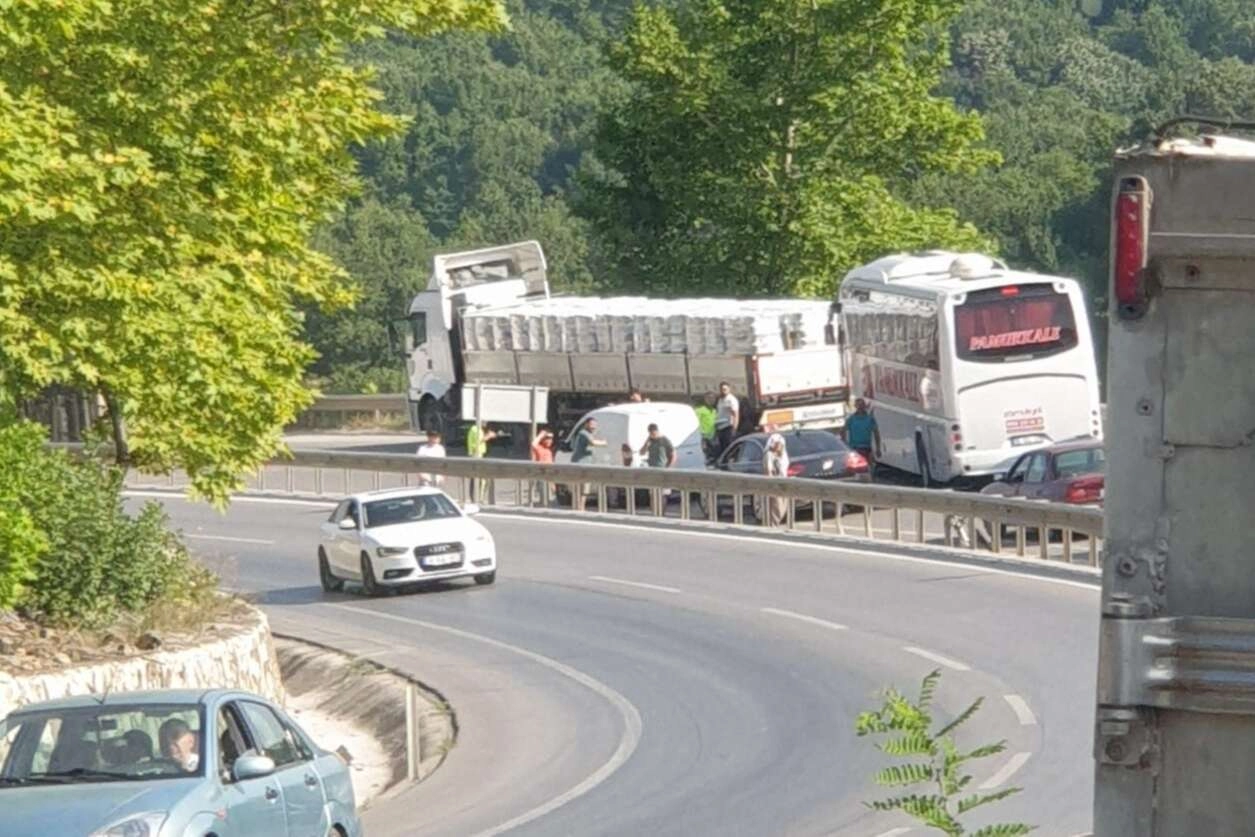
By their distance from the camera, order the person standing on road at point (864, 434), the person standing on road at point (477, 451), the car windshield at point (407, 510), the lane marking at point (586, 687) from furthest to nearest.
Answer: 1. the person standing on road at point (477, 451)
2. the person standing on road at point (864, 434)
3. the car windshield at point (407, 510)
4. the lane marking at point (586, 687)

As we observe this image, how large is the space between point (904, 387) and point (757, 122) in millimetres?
18584

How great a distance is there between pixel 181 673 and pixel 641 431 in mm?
22006

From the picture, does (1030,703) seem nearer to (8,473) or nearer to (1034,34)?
(8,473)

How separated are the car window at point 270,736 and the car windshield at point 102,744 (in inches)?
15.9

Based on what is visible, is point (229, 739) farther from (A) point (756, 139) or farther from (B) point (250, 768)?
(A) point (756, 139)

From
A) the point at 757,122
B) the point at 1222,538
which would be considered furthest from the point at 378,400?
the point at 1222,538

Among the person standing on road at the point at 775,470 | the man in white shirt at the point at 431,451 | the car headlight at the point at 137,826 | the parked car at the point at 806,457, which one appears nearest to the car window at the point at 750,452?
the parked car at the point at 806,457

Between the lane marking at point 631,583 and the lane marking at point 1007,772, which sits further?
the lane marking at point 631,583

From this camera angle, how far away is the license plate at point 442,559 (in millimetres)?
32719

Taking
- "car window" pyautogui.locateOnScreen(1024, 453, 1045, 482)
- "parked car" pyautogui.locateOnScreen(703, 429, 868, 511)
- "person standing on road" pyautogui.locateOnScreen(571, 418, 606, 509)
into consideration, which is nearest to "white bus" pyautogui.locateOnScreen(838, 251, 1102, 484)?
"parked car" pyautogui.locateOnScreen(703, 429, 868, 511)

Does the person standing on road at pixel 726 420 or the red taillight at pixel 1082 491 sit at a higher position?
the person standing on road at pixel 726 420

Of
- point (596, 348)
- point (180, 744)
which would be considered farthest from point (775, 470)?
point (180, 744)

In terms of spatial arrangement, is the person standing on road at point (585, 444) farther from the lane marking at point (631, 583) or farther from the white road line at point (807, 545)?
the lane marking at point (631, 583)

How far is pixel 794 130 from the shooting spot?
199 ft
